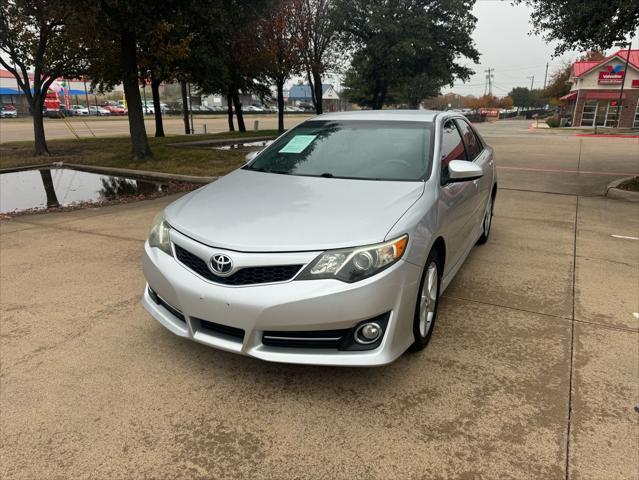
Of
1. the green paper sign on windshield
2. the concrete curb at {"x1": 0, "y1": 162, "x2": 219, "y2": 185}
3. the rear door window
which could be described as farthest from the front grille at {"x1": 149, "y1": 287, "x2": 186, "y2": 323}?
the concrete curb at {"x1": 0, "y1": 162, "x2": 219, "y2": 185}

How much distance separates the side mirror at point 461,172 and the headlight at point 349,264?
120cm

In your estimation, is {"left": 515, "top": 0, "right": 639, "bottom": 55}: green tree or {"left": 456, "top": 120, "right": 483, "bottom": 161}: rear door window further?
{"left": 515, "top": 0, "right": 639, "bottom": 55}: green tree

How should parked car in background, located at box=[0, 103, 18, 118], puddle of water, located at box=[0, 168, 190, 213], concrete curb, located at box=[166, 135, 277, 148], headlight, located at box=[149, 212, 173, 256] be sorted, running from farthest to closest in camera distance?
parked car in background, located at box=[0, 103, 18, 118] < concrete curb, located at box=[166, 135, 277, 148] < puddle of water, located at box=[0, 168, 190, 213] < headlight, located at box=[149, 212, 173, 256]

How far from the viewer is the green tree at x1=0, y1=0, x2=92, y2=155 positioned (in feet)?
43.2

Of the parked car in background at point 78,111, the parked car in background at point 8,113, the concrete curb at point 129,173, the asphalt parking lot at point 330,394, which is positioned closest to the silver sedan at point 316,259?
the asphalt parking lot at point 330,394

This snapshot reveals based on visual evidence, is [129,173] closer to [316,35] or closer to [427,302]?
[427,302]

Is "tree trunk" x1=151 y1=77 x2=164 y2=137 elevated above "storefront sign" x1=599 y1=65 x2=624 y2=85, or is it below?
below

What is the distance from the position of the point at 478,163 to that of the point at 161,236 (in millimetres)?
3255

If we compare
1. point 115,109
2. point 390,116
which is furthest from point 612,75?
point 115,109

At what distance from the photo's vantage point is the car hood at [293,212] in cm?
261

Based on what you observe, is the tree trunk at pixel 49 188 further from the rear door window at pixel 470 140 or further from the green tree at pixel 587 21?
the green tree at pixel 587 21

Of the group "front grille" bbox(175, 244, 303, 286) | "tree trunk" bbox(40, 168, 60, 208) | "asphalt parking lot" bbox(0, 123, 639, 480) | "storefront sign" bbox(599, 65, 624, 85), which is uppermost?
"storefront sign" bbox(599, 65, 624, 85)

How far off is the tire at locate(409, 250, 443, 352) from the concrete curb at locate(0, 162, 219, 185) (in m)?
7.55

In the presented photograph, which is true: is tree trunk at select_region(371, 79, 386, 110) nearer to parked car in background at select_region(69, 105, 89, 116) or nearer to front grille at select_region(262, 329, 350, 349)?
front grille at select_region(262, 329, 350, 349)
